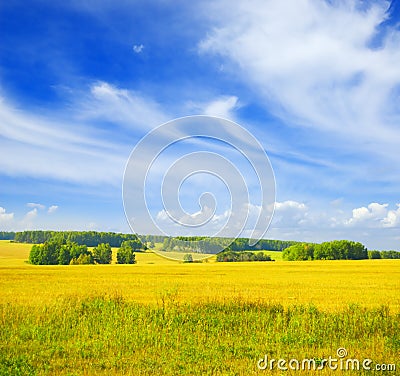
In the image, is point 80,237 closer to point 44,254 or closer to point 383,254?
point 44,254

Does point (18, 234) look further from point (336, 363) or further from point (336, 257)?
point (336, 363)

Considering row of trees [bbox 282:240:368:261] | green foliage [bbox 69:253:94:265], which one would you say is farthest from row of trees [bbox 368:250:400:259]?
green foliage [bbox 69:253:94:265]

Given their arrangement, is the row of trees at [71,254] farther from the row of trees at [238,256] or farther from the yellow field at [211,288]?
the yellow field at [211,288]

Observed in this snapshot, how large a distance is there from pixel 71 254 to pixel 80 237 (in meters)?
19.2

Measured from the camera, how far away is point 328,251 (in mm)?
97250

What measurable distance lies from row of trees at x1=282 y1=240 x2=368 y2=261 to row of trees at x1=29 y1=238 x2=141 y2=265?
38.4 meters

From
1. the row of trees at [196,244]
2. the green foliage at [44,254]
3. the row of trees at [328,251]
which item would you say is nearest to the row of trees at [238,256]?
the row of trees at [328,251]

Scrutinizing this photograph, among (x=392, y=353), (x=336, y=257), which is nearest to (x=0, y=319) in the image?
(x=392, y=353)

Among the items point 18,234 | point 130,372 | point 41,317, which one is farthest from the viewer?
point 18,234

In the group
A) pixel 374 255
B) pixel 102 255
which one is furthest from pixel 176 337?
pixel 374 255

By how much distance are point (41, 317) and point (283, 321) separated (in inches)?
304

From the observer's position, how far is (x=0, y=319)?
43.3 feet

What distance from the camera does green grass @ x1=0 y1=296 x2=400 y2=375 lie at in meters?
9.16

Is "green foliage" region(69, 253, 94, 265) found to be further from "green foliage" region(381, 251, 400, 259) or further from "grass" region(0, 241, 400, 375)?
"green foliage" region(381, 251, 400, 259)
